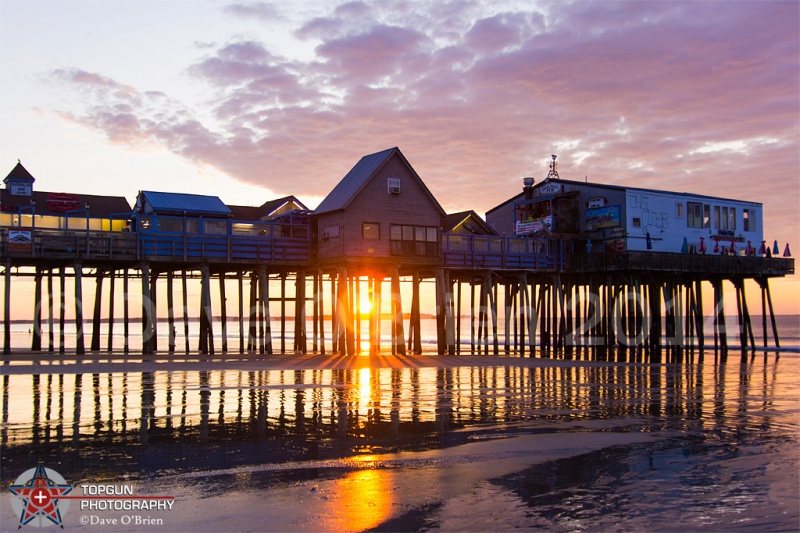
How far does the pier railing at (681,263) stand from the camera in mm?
49562

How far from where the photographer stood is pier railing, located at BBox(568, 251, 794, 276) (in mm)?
49562

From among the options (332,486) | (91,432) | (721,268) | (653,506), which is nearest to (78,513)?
(332,486)

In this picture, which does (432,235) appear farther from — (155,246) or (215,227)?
(155,246)

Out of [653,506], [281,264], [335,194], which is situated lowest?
[653,506]

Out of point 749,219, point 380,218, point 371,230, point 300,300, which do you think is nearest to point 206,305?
point 300,300

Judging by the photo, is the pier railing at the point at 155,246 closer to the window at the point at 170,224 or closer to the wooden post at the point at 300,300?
the window at the point at 170,224

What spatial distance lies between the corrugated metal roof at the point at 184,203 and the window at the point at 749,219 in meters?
37.7

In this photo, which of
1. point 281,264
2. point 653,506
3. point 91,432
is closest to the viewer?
point 653,506

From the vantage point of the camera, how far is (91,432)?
55.0 ft

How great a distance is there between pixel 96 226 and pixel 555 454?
30.2 m

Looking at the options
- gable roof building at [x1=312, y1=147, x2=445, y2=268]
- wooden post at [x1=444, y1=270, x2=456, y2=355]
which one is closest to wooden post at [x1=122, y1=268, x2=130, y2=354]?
gable roof building at [x1=312, y1=147, x2=445, y2=268]

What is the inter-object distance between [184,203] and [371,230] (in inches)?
405

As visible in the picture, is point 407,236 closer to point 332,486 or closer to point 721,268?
point 721,268

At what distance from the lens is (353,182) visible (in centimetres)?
4281
